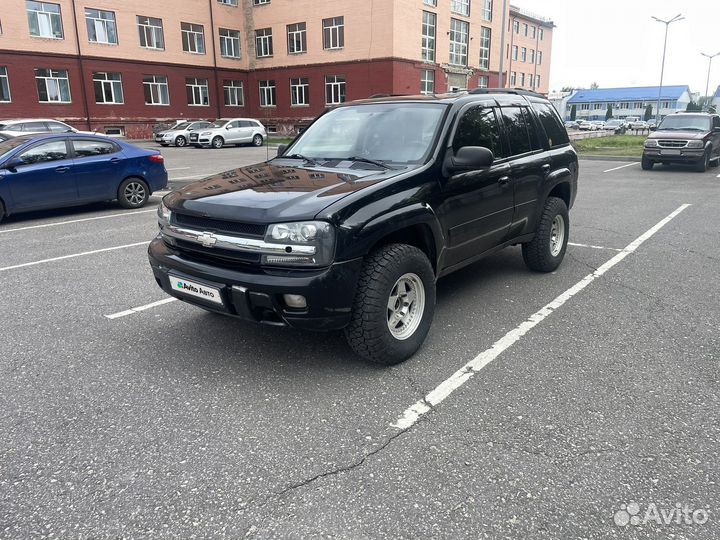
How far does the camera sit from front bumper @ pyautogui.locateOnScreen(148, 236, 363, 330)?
3.41 meters

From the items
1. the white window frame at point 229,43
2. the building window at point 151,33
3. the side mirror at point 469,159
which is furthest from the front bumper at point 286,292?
the white window frame at point 229,43

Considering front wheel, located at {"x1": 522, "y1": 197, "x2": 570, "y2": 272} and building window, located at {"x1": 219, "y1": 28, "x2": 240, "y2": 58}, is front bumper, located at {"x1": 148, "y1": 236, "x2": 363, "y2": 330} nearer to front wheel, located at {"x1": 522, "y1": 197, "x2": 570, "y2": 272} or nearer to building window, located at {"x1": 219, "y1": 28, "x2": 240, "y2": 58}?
front wheel, located at {"x1": 522, "y1": 197, "x2": 570, "y2": 272}

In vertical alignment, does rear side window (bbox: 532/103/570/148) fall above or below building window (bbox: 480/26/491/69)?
below

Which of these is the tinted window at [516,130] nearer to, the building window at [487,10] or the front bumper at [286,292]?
the front bumper at [286,292]

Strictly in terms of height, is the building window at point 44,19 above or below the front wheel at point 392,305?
above

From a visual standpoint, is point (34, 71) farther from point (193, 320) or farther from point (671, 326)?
point (671, 326)

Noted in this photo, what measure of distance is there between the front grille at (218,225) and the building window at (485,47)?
45766 millimetres

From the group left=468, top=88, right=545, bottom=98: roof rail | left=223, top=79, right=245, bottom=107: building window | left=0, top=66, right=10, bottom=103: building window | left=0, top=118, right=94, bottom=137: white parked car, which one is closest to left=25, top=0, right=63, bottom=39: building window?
left=0, top=66, right=10, bottom=103: building window

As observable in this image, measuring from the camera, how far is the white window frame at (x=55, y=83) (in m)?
31.1

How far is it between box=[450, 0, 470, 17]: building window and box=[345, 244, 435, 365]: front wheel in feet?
136

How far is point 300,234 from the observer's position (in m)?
3.42

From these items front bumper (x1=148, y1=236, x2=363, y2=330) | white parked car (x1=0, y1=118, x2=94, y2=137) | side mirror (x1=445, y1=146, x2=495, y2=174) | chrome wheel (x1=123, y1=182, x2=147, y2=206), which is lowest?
chrome wheel (x1=123, y1=182, x2=147, y2=206)

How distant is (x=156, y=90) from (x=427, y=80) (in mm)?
18211

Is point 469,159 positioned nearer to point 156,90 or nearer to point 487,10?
point 156,90
